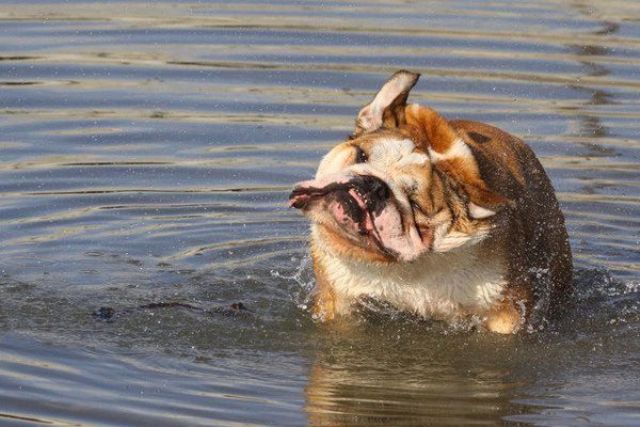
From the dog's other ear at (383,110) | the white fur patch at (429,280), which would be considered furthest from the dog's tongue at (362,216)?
the dog's other ear at (383,110)

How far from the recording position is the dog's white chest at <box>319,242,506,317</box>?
8359 millimetres

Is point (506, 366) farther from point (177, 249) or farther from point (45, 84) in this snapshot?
point (45, 84)

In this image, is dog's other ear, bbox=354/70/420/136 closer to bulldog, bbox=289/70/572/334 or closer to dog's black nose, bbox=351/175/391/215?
bulldog, bbox=289/70/572/334

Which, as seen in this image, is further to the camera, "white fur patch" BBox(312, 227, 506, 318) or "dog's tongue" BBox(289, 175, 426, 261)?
"white fur patch" BBox(312, 227, 506, 318)

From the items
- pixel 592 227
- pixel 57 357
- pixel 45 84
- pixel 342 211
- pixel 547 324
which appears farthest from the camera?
pixel 45 84

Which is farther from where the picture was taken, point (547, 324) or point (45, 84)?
point (45, 84)

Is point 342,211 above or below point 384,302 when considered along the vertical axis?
above

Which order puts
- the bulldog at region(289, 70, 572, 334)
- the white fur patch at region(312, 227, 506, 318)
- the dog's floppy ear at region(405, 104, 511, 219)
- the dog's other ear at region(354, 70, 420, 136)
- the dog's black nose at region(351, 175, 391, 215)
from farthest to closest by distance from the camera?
1. the dog's other ear at region(354, 70, 420, 136)
2. the white fur patch at region(312, 227, 506, 318)
3. the dog's floppy ear at region(405, 104, 511, 219)
4. the bulldog at region(289, 70, 572, 334)
5. the dog's black nose at region(351, 175, 391, 215)

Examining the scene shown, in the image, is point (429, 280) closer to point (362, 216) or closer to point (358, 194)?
point (362, 216)

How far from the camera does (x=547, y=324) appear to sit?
30.5ft

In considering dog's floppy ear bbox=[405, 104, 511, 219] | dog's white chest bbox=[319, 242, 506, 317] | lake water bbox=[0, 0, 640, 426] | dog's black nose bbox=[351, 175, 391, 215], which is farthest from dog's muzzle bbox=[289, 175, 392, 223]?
lake water bbox=[0, 0, 640, 426]

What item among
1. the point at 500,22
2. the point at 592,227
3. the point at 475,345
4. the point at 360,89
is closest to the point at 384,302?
the point at 475,345

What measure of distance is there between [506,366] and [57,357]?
7.49ft

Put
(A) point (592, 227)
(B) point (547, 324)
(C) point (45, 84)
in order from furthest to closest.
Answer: (C) point (45, 84) → (A) point (592, 227) → (B) point (547, 324)
